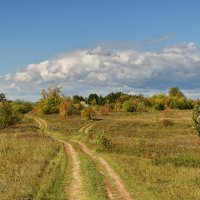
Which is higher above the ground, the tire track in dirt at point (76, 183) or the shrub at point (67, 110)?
the shrub at point (67, 110)

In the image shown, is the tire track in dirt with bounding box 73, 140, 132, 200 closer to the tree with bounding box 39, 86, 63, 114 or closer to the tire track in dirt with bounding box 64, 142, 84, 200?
the tire track in dirt with bounding box 64, 142, 84, 200

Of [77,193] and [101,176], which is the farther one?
[101,176]

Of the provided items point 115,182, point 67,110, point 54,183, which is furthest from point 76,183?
point 67,110

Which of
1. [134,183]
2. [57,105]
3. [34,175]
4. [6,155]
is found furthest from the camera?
[57,105]

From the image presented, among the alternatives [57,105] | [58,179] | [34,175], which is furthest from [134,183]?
[57,105]

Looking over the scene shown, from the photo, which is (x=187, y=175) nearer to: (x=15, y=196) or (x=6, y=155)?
(x=15, y=196)

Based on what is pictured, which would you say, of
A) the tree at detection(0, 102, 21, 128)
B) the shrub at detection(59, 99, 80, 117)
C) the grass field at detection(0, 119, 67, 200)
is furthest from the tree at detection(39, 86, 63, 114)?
the grass field at detection(0, 119, 67, 200)

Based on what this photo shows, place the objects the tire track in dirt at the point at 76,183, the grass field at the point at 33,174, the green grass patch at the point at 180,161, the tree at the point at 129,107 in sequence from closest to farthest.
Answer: the tire track in dirt at the point at 76,183
the grass field at the point at 33,174
the green grass patch at the point at 180,161
the tree at the point at 129,107

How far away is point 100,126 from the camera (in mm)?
91938

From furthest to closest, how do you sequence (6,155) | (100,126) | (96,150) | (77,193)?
1. (100,126)
2. (96,150)
3. (6,155)
4. (77,193)

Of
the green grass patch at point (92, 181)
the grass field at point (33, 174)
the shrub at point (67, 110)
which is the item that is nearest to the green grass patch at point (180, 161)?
the green grass patch at point (92, 181)

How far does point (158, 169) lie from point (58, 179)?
7.96 metres

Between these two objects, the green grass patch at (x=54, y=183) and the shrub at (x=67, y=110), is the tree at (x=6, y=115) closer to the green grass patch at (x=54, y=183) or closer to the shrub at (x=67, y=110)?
the shrub at (x=67, y=110)

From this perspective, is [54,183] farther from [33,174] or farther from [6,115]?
[6,115]
